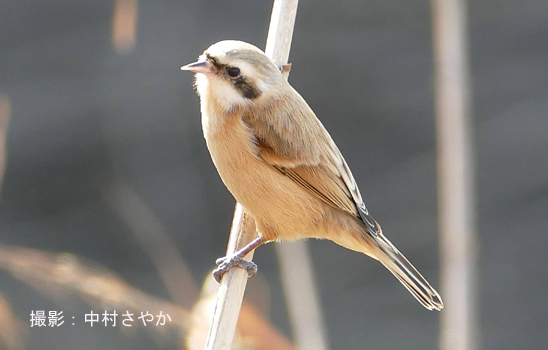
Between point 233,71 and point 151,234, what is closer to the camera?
point 233,71

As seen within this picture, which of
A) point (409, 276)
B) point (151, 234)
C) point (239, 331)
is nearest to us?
point (409, 276)

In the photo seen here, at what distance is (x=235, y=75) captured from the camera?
2973 mm

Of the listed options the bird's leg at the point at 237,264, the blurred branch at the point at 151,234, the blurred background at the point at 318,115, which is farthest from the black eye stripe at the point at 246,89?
the blurred background at the point at 318,115

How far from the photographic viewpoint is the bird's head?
2.89 m

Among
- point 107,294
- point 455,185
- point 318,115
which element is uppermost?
point 318,115

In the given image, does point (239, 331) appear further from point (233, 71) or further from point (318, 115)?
point (318, 115)

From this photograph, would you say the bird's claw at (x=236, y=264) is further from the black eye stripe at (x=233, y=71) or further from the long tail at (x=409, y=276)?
the black eye stripe at (x=233, y=71)

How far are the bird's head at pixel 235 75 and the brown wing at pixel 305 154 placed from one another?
9 cm

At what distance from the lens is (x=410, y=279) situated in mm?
3143

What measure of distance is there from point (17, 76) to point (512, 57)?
3710mm

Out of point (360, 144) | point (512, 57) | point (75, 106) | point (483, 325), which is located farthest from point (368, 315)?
point (75, 106)

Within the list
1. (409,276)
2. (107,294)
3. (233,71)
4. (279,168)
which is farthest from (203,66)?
(409,276)

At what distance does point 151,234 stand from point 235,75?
8.76 feet

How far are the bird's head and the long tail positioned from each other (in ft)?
2.58
